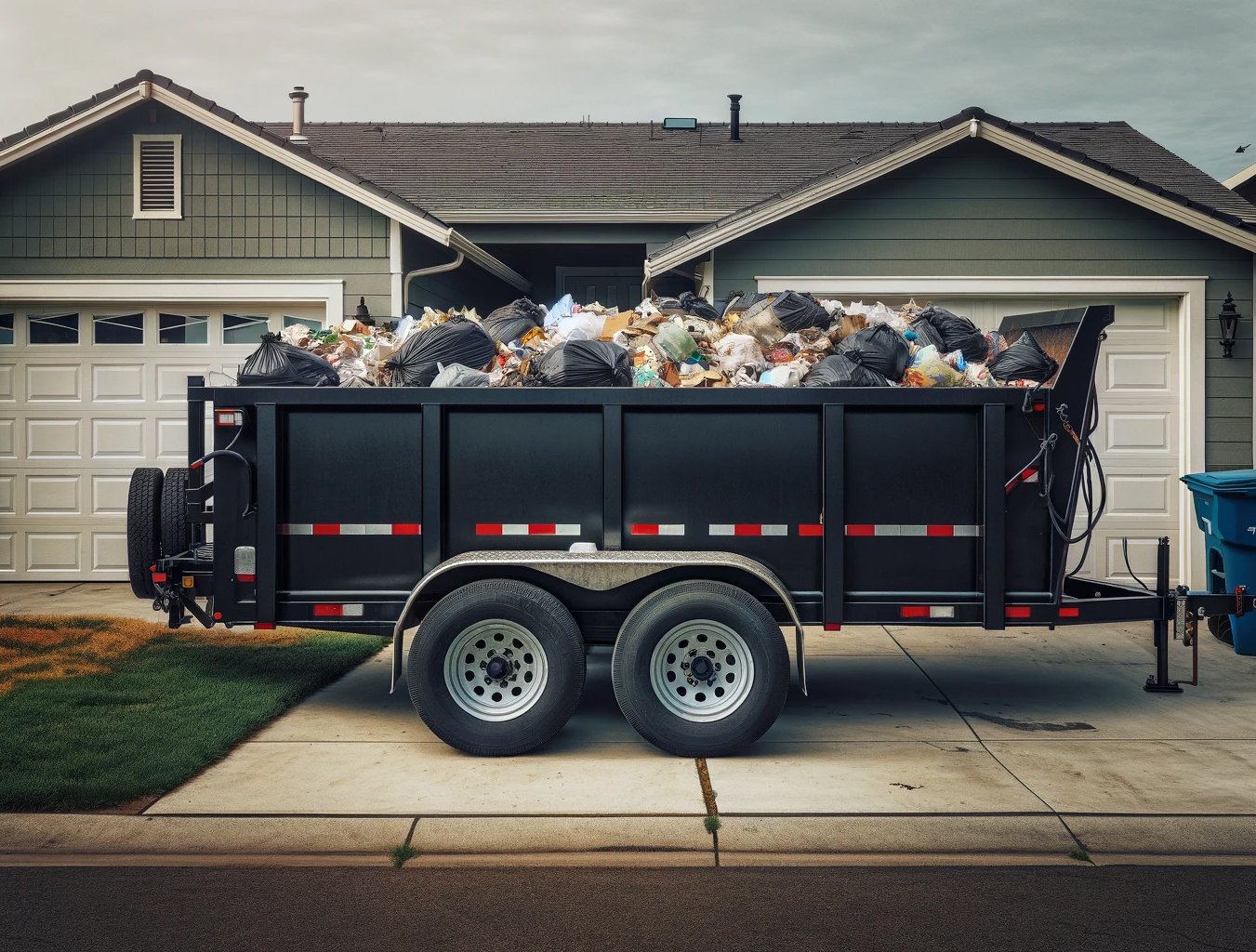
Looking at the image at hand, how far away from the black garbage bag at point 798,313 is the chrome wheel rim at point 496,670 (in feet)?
9.47

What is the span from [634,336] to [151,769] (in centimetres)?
358

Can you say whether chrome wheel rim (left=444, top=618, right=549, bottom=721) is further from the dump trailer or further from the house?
the house

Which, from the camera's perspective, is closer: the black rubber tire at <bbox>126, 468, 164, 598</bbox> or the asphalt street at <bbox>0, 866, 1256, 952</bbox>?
the asphalt street at <bbox>0, 866, 1256, 952</bbox>

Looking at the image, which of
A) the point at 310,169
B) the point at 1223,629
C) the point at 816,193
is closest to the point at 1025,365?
the point at 1223,629

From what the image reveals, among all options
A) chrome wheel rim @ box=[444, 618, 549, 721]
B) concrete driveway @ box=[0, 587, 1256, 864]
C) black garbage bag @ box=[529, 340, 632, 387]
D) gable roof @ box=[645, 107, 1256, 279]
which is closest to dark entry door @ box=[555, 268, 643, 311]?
gable roof @ box=[645, 107, 1256, 279]

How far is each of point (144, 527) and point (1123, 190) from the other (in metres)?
8.85

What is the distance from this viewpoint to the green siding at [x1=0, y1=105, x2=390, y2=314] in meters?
12.1

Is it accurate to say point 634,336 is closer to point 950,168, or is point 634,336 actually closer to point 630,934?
point 630,934

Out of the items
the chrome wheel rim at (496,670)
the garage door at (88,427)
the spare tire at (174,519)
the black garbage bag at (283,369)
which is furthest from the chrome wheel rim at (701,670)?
the garage door at (88,427)

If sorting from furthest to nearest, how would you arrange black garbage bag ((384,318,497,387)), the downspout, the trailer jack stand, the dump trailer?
the downspout, the trailer jack stand, black garbage bag ((384,318,497,387)), the dump trailer

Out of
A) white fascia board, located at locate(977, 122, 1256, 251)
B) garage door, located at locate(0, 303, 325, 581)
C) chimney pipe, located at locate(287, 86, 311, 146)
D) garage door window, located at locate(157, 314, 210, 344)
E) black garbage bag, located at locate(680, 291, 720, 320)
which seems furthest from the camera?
chimney pipe, located at locate(287, 86, 311, 146)

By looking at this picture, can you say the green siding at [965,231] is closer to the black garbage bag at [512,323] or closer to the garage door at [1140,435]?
the garage door at [1140,435]

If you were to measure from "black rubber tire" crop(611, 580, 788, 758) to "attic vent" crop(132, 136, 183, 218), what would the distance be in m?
7.96

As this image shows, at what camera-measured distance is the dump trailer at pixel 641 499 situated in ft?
21.7
